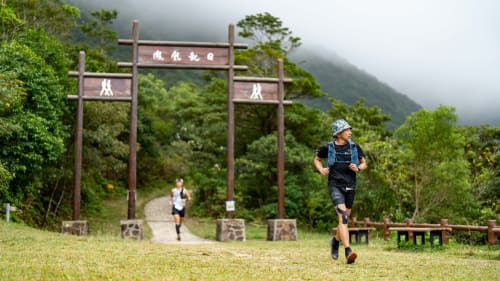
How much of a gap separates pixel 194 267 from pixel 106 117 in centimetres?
1427

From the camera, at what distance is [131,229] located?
42.2 feet

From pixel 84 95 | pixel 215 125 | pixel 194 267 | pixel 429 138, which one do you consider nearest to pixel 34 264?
pixel 194 267

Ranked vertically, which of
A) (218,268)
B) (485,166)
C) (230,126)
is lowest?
(218,268)

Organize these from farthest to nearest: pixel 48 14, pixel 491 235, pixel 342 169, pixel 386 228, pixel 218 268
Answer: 1. pixel 48 14
2. pixel 386 228
3. pixel 491 235
4. pixel 342 169
5. pixel 218 268

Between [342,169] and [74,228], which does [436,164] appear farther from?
[342,169]

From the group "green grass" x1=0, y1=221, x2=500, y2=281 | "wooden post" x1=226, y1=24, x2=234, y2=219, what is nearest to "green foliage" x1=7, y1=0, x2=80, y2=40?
"wooden post" x1=226, y1=24, x2=234, y2=219

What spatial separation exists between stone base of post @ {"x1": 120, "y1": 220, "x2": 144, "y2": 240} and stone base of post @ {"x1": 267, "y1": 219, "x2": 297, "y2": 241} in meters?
3.27

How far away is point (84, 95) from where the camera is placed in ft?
44.2

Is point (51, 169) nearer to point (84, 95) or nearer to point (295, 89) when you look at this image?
point (84, 95)

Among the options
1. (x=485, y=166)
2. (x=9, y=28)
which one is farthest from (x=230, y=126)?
(x=485, y=166)

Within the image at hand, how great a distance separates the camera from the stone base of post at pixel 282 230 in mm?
13633

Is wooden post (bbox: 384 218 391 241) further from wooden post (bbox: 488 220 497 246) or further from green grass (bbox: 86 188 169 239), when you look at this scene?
green grass (bbox: 86 188 169 239)

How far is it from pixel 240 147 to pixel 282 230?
9390 millimetres

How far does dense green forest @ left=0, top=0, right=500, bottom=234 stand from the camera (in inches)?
563
